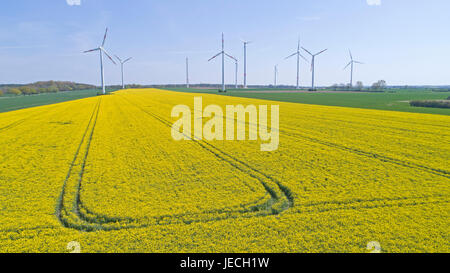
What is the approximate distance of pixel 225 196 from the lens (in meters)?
7.86

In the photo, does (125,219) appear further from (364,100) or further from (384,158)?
(364,100)

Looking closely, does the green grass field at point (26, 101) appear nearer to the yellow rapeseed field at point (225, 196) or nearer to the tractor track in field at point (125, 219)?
the yellow rapeseed field at point (225, 196)

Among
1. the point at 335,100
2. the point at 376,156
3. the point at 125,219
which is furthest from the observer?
the point at 335,100

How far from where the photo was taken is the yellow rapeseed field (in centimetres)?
571

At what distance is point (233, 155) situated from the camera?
1239 cm

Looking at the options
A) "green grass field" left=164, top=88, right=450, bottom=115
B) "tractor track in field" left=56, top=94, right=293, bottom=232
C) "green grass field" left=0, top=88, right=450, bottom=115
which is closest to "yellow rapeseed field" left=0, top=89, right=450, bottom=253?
"tractor track in field" left=56, top=94, right=293, bottom=232

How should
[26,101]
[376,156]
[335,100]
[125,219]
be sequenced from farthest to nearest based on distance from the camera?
[26,101] < [335,100] < [376,156] < [125,219]

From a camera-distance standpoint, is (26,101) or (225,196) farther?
(26,101)

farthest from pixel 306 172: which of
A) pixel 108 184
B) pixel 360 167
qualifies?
pixel 108 184

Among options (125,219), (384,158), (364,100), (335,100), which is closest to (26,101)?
(335,100)

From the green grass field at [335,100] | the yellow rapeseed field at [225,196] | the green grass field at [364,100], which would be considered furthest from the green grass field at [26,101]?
the green grass field at [364,100]

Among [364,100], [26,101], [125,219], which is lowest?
[125,219]
